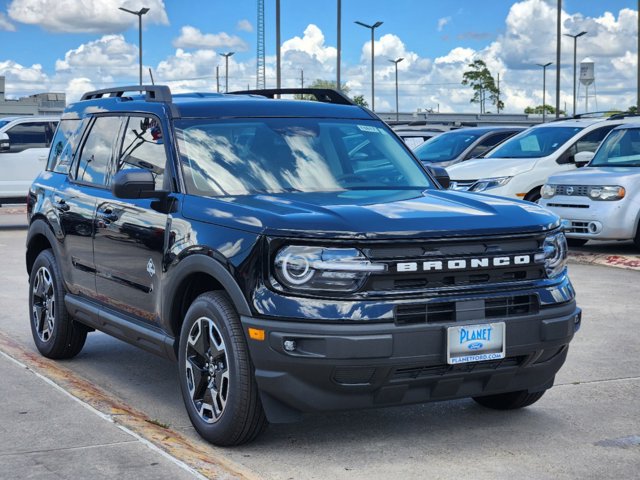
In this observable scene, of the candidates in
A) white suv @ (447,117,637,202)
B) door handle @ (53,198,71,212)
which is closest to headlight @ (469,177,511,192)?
white suv @ (447,117,637,202)

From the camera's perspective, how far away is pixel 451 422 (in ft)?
19.7

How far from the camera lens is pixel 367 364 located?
4969mm

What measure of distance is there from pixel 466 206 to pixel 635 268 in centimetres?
822

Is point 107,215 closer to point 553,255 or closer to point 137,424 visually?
point 137,424

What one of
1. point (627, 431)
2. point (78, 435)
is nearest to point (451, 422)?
point (627, 431)

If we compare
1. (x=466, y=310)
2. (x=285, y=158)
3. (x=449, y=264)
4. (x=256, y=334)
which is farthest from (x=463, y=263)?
(x=285, y=158)

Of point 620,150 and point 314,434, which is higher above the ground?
point 620,150

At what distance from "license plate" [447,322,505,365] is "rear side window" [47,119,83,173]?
11.8 feet

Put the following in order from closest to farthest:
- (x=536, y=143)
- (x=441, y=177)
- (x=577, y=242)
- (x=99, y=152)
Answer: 1. (x=441, y=177)
2. (x=99, y=152)
3. (x=577, y=242)
4. (x=536, y=143)

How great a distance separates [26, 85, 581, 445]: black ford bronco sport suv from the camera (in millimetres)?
5027

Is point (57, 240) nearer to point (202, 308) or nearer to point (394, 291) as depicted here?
point (202, 308)

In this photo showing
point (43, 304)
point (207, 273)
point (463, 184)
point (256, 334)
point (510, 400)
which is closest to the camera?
point (256, 334)

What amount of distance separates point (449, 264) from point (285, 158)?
5.00 ft

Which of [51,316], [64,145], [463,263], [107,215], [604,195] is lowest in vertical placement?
[51,316]
